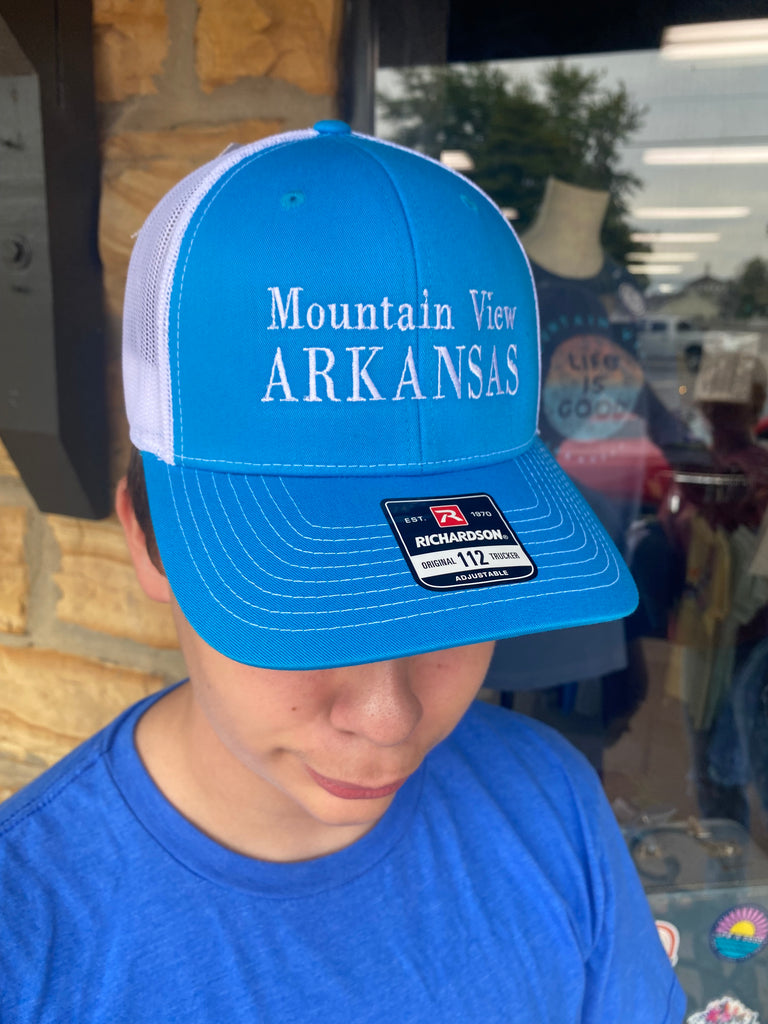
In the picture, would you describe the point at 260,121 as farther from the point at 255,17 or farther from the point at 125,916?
the point at 125,916

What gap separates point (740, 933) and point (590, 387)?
1.20 metres

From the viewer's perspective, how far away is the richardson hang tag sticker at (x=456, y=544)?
579mm

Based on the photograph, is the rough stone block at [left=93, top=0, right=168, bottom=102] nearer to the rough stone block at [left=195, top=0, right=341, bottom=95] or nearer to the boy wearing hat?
the rough stone block at [left=195, top=0, right=341, bottom=95]

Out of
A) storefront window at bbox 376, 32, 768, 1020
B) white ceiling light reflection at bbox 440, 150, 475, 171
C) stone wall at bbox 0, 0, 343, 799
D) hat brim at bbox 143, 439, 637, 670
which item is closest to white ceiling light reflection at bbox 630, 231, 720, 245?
storefront window at bbox 376, 32, 768, 1020

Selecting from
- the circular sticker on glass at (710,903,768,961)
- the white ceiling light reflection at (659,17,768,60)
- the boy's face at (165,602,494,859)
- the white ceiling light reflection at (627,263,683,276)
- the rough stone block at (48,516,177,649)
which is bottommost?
the circular sticker on glass at (710,903,768,961)

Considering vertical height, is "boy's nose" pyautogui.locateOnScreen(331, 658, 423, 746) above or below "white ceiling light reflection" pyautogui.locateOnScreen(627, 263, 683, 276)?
below

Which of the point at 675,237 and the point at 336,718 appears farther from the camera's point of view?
the point at 675,237

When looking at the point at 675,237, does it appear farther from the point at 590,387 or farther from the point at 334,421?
the point at 334,421

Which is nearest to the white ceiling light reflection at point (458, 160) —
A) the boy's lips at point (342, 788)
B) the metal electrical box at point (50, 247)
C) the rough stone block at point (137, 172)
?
the rough stone block at point (137, 172)

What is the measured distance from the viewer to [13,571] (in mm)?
1246

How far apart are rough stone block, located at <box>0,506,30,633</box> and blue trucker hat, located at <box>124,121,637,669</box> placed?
695 mm

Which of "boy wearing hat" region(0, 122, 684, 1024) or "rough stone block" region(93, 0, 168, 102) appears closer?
"boy wearing hat" region(0, 122, 684, 1024)

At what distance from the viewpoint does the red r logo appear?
605mm

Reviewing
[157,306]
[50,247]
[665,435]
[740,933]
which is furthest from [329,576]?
[740,933]
